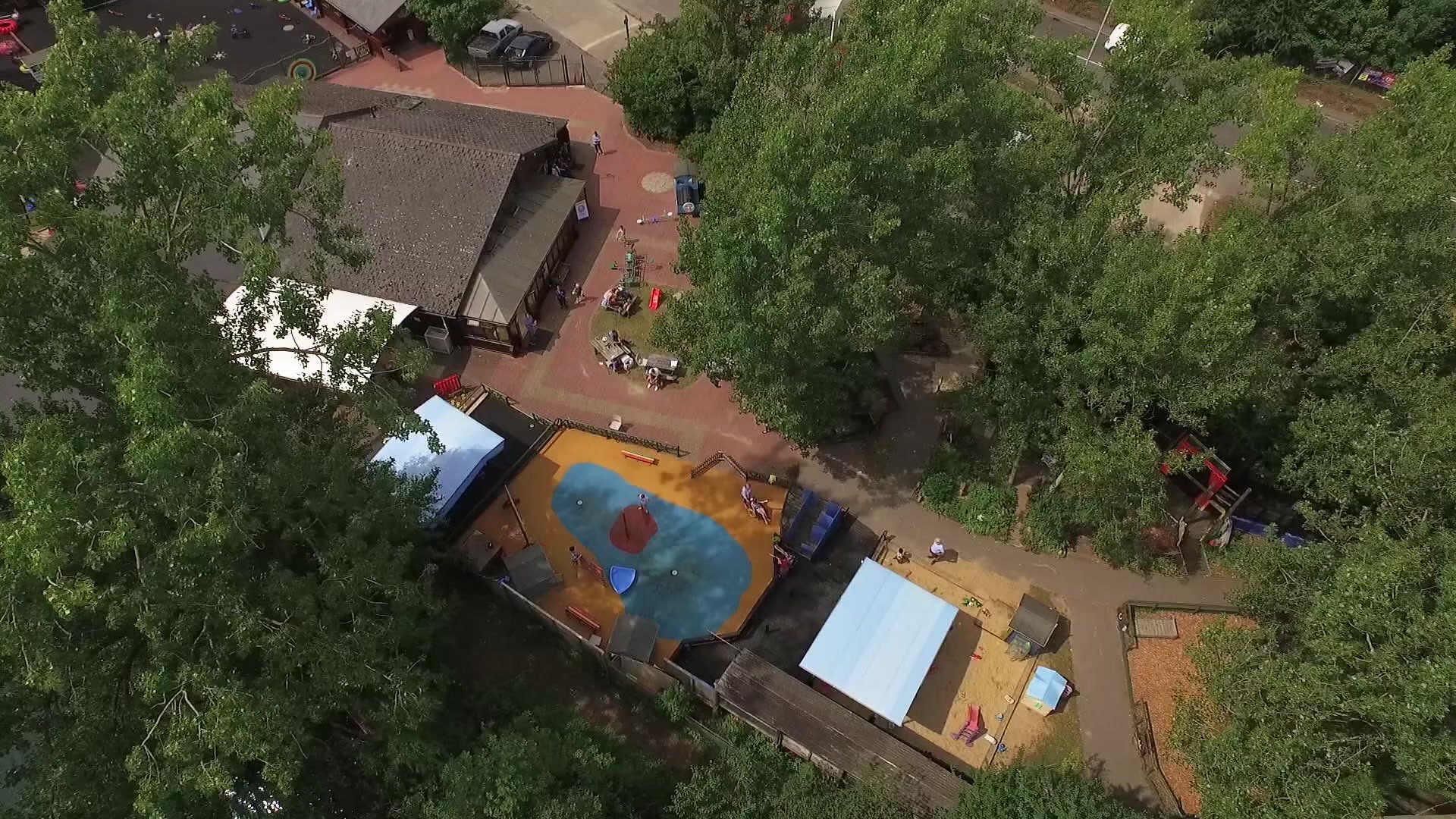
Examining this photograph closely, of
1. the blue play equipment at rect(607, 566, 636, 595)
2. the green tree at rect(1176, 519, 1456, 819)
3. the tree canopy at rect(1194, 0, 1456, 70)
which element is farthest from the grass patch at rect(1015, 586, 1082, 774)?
the tree canopy at rect(1194, 0, 1456, 70)

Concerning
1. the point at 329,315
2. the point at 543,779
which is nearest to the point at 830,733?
the point at 543,779

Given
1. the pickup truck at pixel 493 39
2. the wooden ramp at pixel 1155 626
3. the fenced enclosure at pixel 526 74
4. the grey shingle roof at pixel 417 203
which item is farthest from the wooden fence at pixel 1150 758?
the pickup truck at pixel 493 39

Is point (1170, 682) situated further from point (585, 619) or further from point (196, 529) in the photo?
point (196, 529)

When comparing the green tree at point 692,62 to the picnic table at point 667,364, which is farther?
the green tree at point 692,62

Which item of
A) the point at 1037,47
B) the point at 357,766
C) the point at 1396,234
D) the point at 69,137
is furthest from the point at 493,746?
the point at 1396,234

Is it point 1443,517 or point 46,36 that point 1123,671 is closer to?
point 1443,517

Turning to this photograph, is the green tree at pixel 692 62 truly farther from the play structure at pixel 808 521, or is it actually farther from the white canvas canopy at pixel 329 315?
the play structure at pixel 808 521
